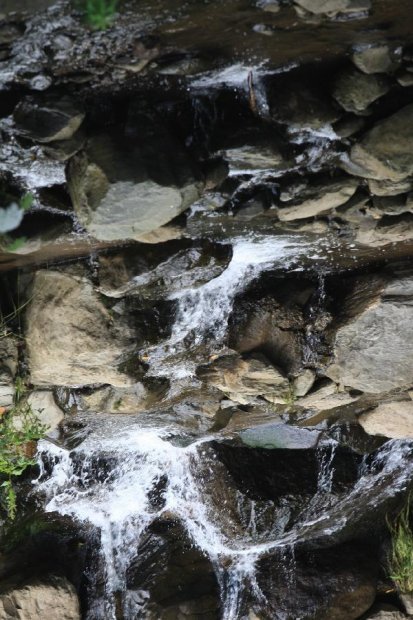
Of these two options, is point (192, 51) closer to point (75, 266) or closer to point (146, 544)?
point (75, 266)

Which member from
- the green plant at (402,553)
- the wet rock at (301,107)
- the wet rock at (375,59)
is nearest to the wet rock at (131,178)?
the wet rock at (301,107)

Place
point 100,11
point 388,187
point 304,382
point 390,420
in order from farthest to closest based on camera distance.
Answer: point 390,420
point 304,382
point 388,187
point 100,11

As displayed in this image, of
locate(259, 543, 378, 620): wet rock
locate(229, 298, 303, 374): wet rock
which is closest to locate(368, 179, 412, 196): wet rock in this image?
locate(229, 298, 303, 374): wet rock

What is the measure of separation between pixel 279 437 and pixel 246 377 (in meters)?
1.36

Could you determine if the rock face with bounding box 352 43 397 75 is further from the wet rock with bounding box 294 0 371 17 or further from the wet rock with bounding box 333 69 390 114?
the wet rock with bounding box 294 0 371 17

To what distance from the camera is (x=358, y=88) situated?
9.41 ft

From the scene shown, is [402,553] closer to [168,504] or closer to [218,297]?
[168,504]

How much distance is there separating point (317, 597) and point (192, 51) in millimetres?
4805

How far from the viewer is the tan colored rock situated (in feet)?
16.2

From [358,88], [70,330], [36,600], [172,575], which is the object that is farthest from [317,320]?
[36,600]

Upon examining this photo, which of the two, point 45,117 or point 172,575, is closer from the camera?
point 45,117

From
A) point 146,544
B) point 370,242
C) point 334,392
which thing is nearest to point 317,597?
point 146,544

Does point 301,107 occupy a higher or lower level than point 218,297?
higher

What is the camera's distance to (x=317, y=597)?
5410 mm
